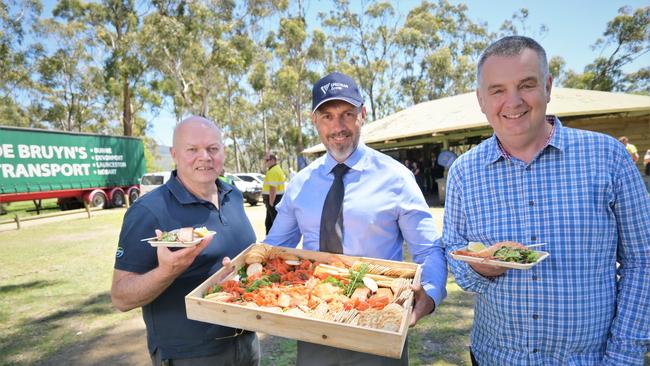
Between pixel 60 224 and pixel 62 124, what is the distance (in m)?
26.4

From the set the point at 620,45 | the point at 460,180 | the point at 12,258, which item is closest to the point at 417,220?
the point at 460,180

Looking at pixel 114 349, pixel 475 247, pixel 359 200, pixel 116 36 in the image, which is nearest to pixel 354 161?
pixel 359 200

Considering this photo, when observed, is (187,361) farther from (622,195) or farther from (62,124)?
(62,124)

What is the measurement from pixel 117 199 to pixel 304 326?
24776 millimetres

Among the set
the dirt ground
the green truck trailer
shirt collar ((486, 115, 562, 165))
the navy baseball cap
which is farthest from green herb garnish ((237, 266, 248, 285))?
the green truck trailer

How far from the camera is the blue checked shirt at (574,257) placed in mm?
1691

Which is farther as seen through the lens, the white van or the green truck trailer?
the white van

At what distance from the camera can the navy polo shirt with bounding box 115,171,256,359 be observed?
2.21 meters

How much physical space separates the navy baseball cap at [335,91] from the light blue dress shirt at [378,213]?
1.16 ft

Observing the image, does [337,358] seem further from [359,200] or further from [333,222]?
[359,200]

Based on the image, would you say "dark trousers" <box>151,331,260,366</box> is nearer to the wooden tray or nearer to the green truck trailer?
the wooden tray

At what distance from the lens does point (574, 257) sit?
1.75 metres

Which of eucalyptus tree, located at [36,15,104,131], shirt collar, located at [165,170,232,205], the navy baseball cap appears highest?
eucalyptus tree, located at [36,15,104,131]

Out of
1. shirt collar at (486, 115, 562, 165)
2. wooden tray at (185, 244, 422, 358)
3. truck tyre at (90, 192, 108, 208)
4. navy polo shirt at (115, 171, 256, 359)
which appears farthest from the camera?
truck tyre at (90, 192, 108, 208)
